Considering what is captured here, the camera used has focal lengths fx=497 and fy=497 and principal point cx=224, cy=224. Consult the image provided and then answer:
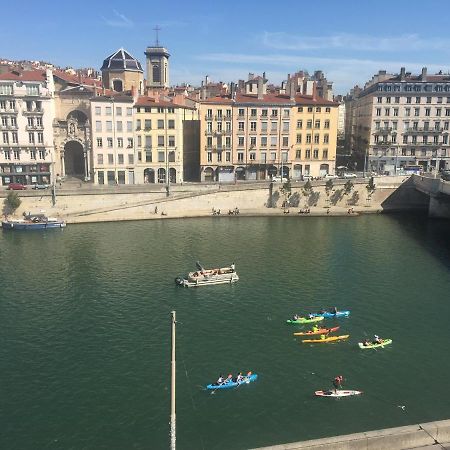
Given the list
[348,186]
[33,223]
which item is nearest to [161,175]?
[33,223]

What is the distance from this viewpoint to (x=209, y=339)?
155ft

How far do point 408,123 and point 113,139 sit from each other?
74.3 meters

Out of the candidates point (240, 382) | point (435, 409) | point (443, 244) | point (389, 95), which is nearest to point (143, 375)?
point (240, 382)

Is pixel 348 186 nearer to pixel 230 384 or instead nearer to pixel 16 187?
pixel 16 187

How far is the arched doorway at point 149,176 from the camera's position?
11356cm

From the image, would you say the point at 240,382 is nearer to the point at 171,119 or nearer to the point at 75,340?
the point at 75,340

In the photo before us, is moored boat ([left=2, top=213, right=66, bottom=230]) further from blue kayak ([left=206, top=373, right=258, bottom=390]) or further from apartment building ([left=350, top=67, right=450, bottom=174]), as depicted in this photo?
apartment building ([left=350, top=67, right=450, bottom=174])

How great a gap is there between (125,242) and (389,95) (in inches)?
3229

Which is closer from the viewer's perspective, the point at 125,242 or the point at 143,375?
the point at 143,375

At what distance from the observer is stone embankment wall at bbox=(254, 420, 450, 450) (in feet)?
90.2

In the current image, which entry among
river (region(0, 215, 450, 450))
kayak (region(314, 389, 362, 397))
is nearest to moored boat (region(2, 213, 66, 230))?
river (region(0, 215, 450, 450))

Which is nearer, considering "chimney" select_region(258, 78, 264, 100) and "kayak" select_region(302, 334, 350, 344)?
"kayak" select_region(302, 334, 350, 344)

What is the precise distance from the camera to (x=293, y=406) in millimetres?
36688

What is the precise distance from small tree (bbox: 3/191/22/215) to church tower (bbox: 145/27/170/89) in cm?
6431
